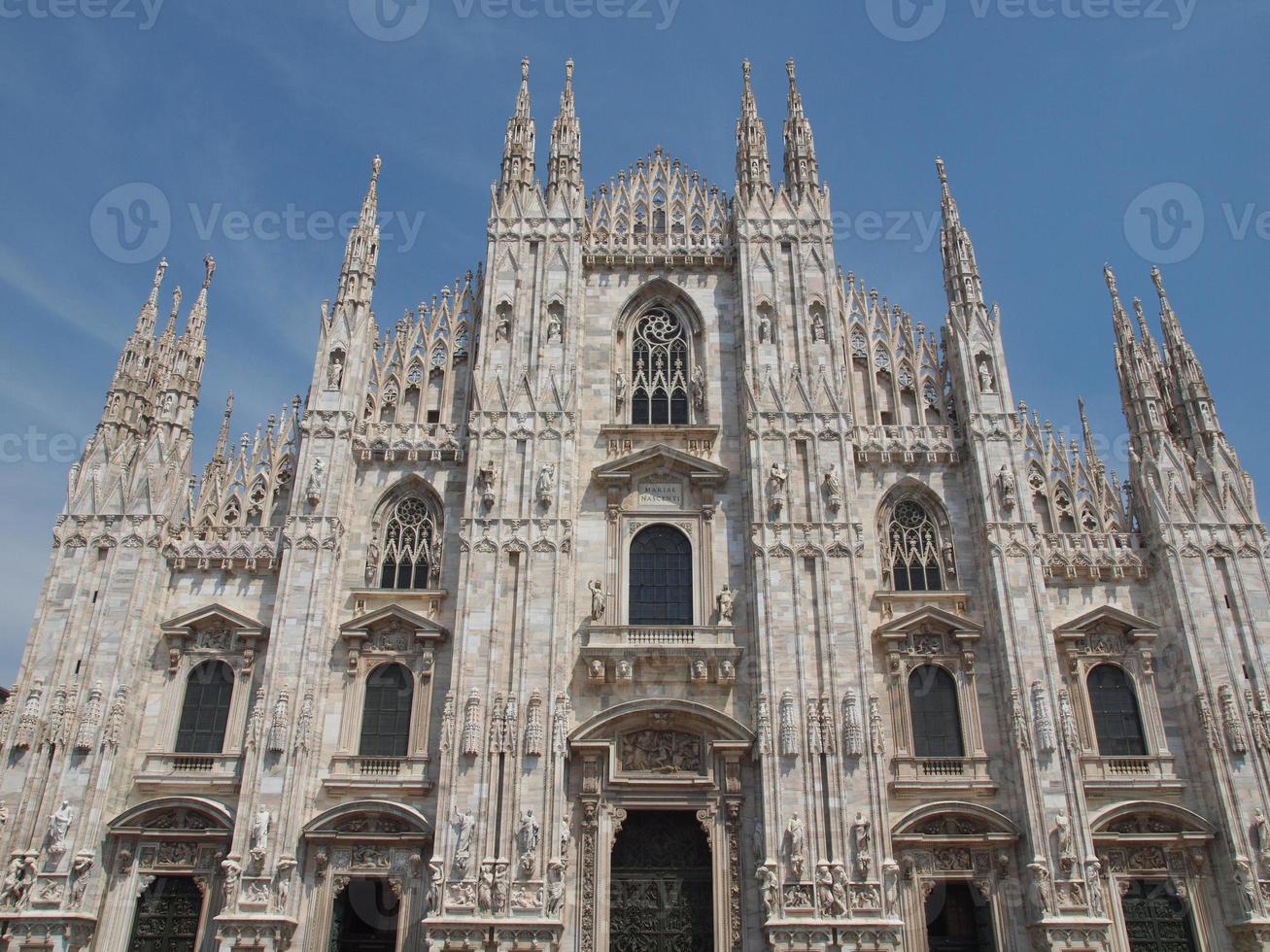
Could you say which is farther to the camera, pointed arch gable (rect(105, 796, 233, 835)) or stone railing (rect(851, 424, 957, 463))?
stone railing (rect(851, 424, 957, 463))

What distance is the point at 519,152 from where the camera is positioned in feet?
98.2

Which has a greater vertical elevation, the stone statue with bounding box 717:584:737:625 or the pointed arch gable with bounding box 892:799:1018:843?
the stone statue with bounding box 717:584:737:625

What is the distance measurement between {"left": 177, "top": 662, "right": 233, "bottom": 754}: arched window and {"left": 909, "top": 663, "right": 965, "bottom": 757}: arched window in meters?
16.0

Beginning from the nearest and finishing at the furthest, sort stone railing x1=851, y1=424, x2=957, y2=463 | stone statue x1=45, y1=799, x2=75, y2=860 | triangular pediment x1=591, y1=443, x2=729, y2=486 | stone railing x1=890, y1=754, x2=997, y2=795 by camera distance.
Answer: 1. stone statue x1=45, y1=799, x2=75, y2=860
2. stone railing x1=890, y1=754, x2=997, y2=795
3. triangular pediment x1=591, y1=443, x2=729, y2=486
4. stone railing x1=851, y1=424, x2=957, y2=463

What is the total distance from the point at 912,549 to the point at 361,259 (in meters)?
16.9

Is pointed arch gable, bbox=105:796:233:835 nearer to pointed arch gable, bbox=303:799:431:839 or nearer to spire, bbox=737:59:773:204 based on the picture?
pointed arch gable, bbox=303:799:431:839

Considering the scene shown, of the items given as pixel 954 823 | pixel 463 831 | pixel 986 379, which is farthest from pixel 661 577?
pixel 986 379

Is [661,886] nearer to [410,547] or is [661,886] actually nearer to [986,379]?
[410,547]

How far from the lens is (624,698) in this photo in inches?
934

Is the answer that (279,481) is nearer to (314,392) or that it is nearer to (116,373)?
(314,392)

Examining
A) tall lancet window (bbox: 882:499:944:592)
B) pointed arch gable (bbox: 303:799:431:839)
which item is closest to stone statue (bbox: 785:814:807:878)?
tall lancet window (bbox: 882:499:944:592)

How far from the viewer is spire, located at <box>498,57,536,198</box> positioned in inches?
1164

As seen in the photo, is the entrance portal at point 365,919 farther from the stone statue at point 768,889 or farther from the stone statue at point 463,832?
the stone statue at point 768,889

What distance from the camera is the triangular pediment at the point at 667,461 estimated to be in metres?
25.9
